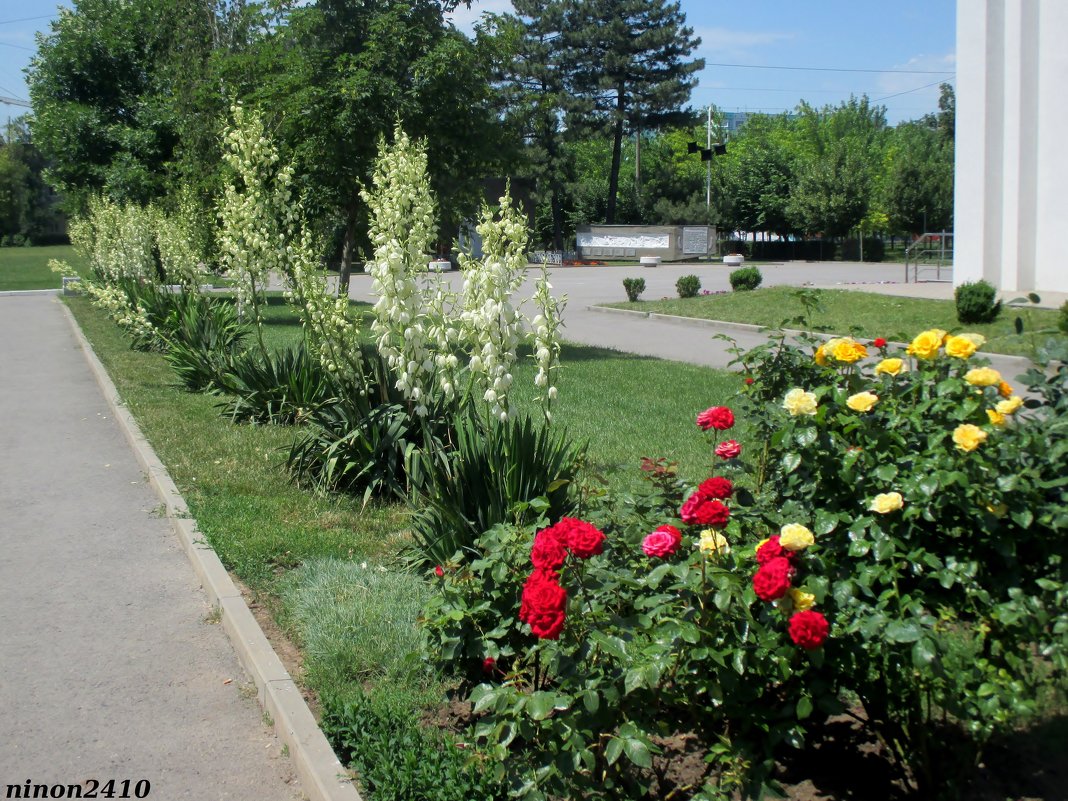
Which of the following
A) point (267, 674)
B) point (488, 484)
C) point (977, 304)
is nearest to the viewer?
point (267, 674)

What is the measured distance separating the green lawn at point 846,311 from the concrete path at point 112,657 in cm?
1229

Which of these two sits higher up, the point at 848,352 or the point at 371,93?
the point at 371,93

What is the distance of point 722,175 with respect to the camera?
Answer: 2628 inches

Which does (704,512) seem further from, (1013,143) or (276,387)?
(1013,143)

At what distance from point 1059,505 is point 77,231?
27443mm

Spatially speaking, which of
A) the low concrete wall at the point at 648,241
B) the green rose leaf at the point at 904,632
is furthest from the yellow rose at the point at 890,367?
the low concrete wall at the point at 648,241

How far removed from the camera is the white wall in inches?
851

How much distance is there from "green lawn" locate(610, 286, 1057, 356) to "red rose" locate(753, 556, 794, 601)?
14429 millimetres

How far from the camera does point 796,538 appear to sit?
3029 mm

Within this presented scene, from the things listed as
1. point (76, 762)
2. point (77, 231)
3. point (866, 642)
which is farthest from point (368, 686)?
point (77, 231)

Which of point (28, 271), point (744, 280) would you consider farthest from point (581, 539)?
point (28, 271)

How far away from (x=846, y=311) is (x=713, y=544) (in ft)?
66.1

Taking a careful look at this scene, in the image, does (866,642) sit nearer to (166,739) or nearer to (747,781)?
(747,781)

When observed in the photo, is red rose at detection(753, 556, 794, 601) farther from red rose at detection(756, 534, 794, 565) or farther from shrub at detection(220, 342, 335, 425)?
shrub at detection(220, 342, 335, 425)
